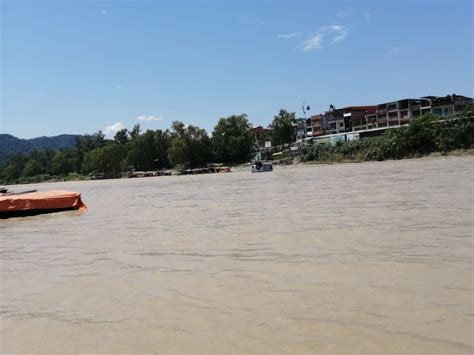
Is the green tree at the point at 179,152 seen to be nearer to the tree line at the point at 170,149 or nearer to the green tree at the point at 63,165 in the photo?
the tree line at the point at 170,149

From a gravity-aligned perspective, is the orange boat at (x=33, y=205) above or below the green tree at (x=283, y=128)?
below

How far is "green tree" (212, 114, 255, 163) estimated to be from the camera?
340 feet

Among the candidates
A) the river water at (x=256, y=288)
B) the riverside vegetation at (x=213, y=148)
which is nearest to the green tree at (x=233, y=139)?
the riverside vegetation at (x=213, y=148)

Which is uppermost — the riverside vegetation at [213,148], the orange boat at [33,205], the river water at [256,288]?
the riverside vegetation at [213,148]

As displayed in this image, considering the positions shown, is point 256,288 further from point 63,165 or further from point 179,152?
point 63,165

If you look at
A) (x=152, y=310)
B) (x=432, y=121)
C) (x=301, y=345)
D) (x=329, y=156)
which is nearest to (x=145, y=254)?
(x=152, y=310)

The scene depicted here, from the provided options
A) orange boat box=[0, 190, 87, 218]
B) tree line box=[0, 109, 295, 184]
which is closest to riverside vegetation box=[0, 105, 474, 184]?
tree line box=[0, 109, 295, 184]

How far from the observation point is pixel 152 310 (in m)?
5.08

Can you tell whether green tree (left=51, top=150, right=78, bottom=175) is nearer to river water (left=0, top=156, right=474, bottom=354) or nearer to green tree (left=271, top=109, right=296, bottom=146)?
green tree (left=271, top=109, right=296, bottom=146)

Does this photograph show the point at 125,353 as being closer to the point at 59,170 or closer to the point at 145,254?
the point at 145,254

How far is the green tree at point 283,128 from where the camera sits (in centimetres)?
10506

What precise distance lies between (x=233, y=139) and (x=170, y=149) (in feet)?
48.8

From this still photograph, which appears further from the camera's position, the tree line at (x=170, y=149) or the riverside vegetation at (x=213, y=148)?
the tree line at (x=170, y=149)

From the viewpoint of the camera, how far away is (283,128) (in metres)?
105
